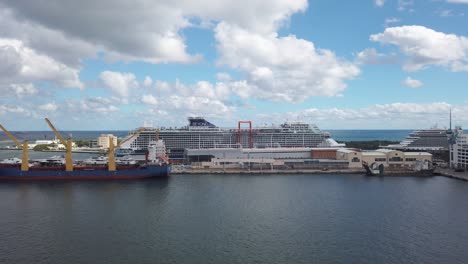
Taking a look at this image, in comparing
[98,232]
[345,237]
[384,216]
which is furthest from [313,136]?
[98,232]

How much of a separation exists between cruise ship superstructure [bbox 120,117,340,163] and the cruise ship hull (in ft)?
30.6

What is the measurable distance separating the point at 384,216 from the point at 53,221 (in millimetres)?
13976

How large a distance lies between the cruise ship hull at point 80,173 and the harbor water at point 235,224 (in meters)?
3.12

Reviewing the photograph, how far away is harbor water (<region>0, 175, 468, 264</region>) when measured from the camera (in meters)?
11.3

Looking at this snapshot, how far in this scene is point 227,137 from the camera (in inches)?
1506

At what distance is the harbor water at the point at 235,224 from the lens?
11.3 metres

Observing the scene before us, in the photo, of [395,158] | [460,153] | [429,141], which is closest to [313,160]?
[395,158]

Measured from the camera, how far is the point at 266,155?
1300 inches

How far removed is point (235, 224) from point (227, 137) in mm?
24236

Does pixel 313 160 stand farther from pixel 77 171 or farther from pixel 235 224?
pixel 77 171

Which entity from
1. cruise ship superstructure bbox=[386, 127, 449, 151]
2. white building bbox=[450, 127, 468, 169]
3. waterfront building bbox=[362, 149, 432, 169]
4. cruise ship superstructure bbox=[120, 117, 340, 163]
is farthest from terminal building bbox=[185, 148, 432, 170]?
cruise ship superstructure bbox=[386, 127, 449, 151]

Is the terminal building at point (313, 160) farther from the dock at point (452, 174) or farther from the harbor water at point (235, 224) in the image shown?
the harbor water at point (235, 224)

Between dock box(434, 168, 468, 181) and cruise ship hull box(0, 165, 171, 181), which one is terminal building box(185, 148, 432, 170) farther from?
cruise ship hull box(0, 165, 171, 181)

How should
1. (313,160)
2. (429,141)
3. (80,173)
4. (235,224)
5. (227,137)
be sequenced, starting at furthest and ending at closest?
(429,141) → (227,137) → (313,160) → (80,173) → (235,224)
